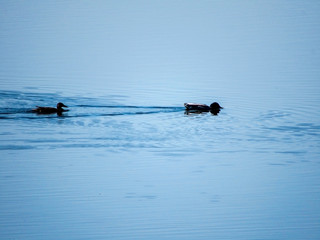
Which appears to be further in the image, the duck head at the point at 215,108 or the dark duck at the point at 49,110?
the duck head at the point at 215,108

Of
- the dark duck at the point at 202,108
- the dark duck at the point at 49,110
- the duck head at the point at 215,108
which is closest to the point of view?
the dark duck at the point at 49,110

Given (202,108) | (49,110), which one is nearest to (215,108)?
(202,108)

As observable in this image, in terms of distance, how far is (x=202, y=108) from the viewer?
1636cm

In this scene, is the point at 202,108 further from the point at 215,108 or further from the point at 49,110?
the point at 49,110

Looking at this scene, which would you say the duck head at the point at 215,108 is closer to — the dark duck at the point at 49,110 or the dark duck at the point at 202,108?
the dark duck at the point at 202,108

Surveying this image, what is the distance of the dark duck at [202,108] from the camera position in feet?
53.0

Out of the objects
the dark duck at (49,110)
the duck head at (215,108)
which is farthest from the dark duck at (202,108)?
the dark duck at (49,110)

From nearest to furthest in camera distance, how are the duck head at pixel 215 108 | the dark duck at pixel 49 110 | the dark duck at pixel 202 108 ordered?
the dark duck at pixel 49 110 < the dark duck at pixel 202 108 < the duck head at pixel 215 108

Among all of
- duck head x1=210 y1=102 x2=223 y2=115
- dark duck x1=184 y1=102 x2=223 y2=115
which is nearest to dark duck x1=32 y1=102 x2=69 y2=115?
dark duck x1=184 y1=102 x2=223 y2=115

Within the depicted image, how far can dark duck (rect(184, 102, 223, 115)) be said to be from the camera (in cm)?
1616

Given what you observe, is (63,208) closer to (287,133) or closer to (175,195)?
Result: (175,195)

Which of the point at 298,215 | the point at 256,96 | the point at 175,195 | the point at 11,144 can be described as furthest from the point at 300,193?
the point at 256,96

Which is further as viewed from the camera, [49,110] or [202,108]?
[202,108]

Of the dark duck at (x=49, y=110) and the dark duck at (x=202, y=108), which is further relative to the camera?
the dark duck at (x=202, y=108)
